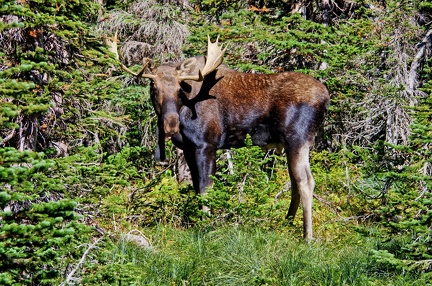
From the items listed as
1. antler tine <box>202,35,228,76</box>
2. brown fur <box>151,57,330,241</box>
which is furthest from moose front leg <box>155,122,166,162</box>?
antler tine <box>202,35,228,76</box>

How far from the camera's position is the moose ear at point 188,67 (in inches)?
352

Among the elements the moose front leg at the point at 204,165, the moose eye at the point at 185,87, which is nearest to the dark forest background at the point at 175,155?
the moose front leg at the point at 204,165

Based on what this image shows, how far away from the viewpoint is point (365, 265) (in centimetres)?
604

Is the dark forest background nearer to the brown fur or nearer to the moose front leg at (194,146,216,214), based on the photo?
the moose front leg at (194,146,216,214)

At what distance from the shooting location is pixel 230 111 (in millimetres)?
9008

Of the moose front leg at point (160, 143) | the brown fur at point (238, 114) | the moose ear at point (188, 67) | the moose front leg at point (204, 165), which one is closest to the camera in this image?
the brown fur at point (238, 114)

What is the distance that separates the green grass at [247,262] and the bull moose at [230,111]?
5.65 ft

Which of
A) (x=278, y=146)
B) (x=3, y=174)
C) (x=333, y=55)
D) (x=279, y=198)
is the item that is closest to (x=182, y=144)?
(x=278, y=146)

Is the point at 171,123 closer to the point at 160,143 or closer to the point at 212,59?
the point at 160,143

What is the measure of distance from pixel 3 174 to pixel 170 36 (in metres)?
9.64

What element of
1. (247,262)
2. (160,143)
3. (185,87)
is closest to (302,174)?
(185,87)

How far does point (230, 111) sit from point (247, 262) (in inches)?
134

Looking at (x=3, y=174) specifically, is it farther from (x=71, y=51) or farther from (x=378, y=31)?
(x=378, y=31)

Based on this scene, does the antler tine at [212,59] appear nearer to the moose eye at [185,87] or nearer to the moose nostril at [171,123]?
the moose eye at [185,87]
